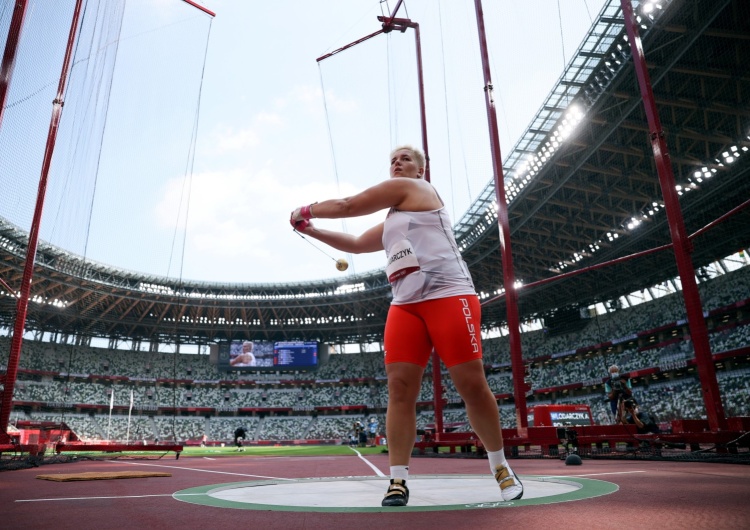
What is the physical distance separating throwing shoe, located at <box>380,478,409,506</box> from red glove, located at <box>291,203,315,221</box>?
1.47 meters

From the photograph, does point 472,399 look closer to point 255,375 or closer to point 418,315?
point 418,315

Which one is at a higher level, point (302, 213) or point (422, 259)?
point (302, 213)

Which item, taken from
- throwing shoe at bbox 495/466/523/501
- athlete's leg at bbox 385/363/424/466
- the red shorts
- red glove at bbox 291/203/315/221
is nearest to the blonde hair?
red glove at bbox 291/203/315/221

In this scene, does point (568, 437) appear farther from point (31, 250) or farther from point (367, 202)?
point (31, 250)

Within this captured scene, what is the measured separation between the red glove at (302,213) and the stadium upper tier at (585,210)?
595 centimetres

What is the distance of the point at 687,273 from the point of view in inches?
252

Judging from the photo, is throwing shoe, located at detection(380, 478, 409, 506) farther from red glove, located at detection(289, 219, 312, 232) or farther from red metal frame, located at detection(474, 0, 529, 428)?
red metal frame, located at detection(474, 0, 529, 428)

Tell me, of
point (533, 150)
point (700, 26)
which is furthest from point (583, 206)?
point (700, 26)

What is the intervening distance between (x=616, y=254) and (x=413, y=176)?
96.8ft

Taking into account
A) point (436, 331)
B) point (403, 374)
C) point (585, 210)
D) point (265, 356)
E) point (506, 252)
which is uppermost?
point (585, 210)

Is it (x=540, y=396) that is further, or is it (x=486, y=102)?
(x=540, y=396)

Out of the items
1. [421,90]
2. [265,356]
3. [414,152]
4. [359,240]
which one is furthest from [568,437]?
[265,356]

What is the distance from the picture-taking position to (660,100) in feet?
58.4

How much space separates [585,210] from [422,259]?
25211 mm
